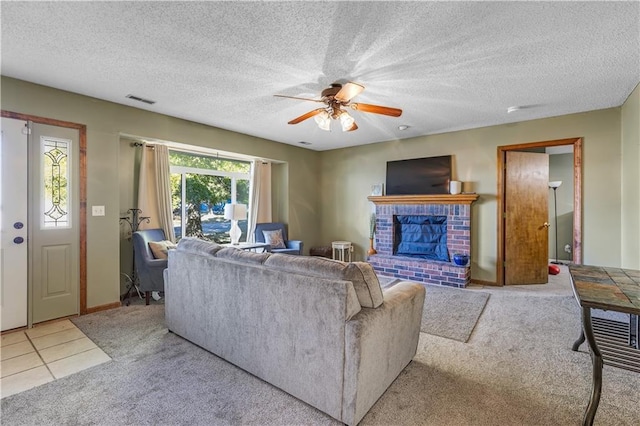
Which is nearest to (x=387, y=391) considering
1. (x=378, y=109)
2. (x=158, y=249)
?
(x=378, y=109)

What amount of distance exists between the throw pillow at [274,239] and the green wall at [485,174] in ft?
4.60

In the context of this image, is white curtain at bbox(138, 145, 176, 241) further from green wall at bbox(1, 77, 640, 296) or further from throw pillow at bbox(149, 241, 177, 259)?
throw pillow at bbox(149, 241, 177, 259)

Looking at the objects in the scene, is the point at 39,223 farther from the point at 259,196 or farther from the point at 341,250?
the point at 341,250

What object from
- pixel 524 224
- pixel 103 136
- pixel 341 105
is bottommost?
pixel 524 224

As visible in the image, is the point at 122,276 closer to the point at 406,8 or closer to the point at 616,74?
the point at 406,8

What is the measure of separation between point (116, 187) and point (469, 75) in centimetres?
417

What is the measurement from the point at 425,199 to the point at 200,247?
3.82m

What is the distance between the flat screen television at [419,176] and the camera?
5.01m

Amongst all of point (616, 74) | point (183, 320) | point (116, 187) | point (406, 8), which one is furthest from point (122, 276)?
point (616, 74)

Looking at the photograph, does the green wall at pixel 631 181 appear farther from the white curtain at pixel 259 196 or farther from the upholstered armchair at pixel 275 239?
the white curtain at pixel 259 196

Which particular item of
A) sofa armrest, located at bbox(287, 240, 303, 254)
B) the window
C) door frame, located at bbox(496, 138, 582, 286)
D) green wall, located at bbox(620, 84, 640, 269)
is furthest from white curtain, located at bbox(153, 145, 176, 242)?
green wall, located at bbox(620, 84, 640, 269)

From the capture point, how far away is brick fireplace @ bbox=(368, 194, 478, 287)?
4.62 meters

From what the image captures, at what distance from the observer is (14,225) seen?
9.58 feet

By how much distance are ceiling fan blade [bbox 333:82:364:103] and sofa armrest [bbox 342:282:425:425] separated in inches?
68.9
